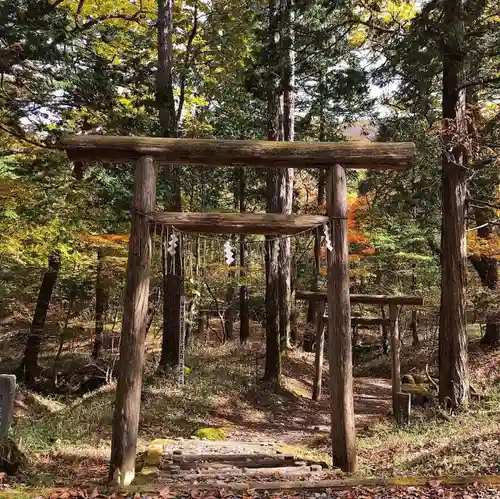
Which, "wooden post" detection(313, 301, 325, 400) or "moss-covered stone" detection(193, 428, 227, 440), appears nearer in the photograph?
"moss-covered stone" detection(193, 428, 227, 440)

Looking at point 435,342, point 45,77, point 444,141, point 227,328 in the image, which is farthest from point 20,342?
point 444,141

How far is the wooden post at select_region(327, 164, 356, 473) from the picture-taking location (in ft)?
19.1

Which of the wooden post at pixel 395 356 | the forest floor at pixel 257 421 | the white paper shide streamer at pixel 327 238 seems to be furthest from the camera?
the wooden post at pixel 395 356

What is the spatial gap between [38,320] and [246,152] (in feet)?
37.8

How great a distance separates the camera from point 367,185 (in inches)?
537

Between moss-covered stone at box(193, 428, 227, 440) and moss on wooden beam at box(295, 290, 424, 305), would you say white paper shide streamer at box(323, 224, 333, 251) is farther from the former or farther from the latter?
moss on wooden beam at box(295, 290, 424, 305)

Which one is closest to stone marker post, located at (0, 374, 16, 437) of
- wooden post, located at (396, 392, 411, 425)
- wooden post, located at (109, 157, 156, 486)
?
wooden post, located at (109, 157, 156, 486)

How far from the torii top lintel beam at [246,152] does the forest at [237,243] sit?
1.0 inches

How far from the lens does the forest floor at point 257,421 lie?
246 inches

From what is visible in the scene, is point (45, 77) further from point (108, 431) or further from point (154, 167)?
point (108, 431)

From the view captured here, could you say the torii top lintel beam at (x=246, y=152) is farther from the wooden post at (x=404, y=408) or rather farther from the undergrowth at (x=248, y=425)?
the wooden post at (x=404, y=408)

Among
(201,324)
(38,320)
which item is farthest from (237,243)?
(201,324)

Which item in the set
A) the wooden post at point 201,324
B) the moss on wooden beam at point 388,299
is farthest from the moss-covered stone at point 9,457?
the wooden post at point 201,324

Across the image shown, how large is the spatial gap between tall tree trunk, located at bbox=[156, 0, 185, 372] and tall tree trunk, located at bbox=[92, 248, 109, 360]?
10.3 feet
